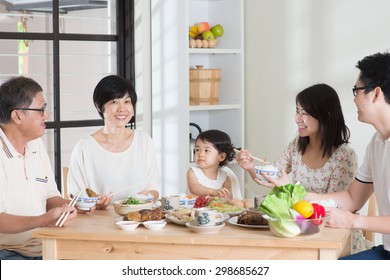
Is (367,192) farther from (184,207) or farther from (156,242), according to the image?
(156,242)

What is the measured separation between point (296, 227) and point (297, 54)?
2.26 metres

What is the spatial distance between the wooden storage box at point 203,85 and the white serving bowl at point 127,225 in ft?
7.02

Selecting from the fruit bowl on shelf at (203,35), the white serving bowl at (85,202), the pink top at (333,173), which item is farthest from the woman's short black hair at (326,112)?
the fruit bowl on shelf at (203,35)

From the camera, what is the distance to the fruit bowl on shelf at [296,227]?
2.42 m

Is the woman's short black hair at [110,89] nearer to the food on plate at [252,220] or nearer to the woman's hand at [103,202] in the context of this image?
the woman's hand at [103,202]

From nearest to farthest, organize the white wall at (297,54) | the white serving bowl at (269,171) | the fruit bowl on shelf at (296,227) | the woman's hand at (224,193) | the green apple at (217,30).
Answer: the fruit bowl on shelf at (296,227) < the white serving bowl at (269,171) < the woman's hand at (224,193) < the white wall at (297,54) < the green apple at (217,30)

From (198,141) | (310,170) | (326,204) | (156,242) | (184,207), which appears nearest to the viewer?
(156,242)

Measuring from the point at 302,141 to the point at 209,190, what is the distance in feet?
1.75

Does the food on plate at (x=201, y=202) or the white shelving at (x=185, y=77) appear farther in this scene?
the white shelving at (x=185, y=77)

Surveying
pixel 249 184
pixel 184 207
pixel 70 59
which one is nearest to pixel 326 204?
pixel 184 207

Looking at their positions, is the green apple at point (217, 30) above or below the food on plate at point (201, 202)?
above

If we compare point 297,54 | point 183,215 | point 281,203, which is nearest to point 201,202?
point 183,215

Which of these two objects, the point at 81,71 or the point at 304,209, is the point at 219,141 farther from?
the point at 81,71

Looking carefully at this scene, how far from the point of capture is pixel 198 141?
371 centimetres
